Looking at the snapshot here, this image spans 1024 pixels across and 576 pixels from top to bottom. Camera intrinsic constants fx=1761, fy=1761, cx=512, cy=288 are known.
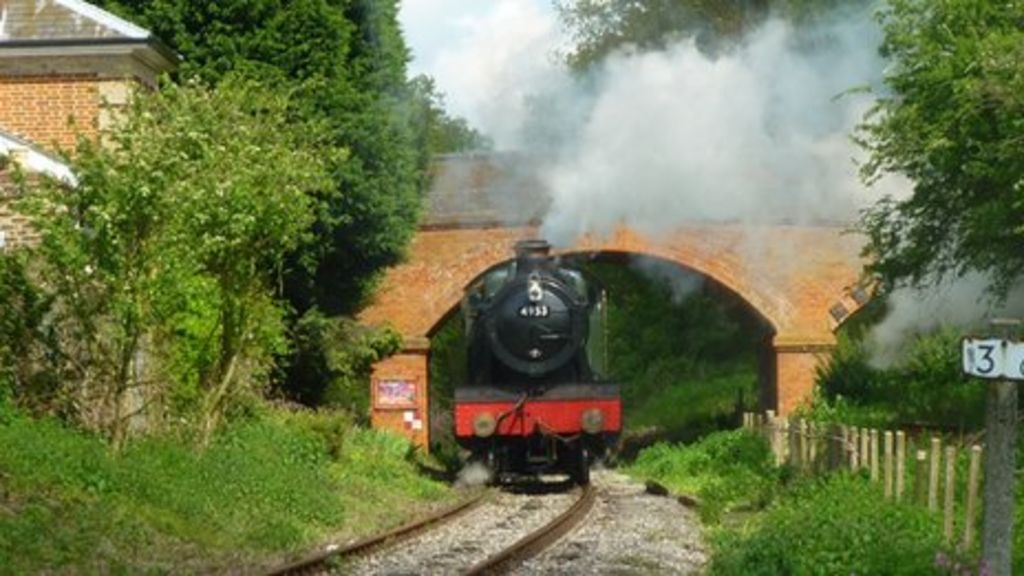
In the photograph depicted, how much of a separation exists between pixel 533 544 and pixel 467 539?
44.4 inches

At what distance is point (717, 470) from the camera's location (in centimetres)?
2752

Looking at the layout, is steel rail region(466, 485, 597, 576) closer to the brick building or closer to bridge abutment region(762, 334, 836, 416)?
the brick building

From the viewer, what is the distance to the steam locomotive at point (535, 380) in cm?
2375

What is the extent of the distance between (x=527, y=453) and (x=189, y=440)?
24.0 ft

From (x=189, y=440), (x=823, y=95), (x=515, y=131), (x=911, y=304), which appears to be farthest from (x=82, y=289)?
(x=911, y=304)

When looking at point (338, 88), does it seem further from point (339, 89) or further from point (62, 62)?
point (62, 62)

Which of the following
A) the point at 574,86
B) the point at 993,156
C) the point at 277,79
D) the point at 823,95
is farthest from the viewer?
the point at 574,86

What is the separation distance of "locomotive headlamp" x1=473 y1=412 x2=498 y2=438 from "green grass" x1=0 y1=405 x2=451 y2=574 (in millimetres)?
3108

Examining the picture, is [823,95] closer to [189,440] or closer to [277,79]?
[277,79]

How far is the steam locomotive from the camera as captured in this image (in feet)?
77.9

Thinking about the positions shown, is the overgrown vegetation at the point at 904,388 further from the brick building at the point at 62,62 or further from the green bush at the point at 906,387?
the brick building at the point at 62,62

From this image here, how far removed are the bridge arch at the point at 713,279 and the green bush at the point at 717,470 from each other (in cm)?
334

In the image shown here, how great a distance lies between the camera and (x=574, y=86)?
3269cm

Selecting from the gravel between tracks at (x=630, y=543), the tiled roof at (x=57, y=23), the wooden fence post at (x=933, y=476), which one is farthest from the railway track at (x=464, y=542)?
the tiled roof at (x=57, y=23)
